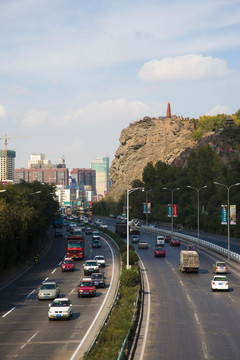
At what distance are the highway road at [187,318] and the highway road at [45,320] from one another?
3341 millimetres

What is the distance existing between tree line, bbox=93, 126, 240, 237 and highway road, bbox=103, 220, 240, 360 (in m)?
50.9

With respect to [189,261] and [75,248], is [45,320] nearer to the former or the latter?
[189,261]

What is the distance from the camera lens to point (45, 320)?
119 ft

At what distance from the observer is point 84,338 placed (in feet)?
98.9

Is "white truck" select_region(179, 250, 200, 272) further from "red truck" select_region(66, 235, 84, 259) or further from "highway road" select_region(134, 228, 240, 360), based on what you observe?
"red truck" select_region(66, 235, 84, 259)

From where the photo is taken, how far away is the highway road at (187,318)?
1062 inches

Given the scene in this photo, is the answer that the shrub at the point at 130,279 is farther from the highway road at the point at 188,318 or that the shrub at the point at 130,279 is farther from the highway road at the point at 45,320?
the highway road at the point at 45,320

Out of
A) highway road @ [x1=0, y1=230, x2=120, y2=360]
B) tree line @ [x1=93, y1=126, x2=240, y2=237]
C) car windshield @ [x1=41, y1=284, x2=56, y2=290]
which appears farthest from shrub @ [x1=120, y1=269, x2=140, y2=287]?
tree line @ [x1=93, y1=126, x2=240, y2=237]

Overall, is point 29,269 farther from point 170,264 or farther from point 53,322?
point 53,322

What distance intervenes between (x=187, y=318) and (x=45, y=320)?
9.51 m

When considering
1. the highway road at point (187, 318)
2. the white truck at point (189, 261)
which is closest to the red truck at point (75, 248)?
the highway road at point (187, 318)

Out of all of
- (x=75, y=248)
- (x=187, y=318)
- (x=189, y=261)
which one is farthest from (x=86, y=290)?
(x=75, y=248)

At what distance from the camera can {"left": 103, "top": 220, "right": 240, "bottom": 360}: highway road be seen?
26969 mm

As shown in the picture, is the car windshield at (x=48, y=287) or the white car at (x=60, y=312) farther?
the car windshield at (x=48, y=287)
